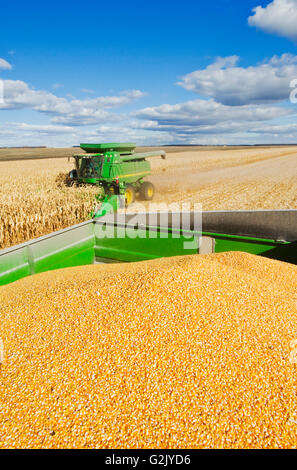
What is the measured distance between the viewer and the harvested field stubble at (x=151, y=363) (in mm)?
1558

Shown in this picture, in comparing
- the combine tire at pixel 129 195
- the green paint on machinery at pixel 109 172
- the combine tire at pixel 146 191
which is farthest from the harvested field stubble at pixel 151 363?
the combine tire at pixel 146 191

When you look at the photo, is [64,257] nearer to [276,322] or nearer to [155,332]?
[155,332]

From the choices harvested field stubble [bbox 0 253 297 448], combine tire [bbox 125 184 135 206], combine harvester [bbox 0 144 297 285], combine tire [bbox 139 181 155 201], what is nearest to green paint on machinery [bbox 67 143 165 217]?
combine tire [bbox 125 184 135 206]

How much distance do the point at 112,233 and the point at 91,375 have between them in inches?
99.3

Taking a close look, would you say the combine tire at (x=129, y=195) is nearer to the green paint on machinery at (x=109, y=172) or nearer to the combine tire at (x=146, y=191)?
the green paint on machinery at (x=109, y=172)

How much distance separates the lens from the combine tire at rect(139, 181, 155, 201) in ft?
35.7

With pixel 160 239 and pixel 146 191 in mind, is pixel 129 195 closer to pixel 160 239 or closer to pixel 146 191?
pixel 146 191

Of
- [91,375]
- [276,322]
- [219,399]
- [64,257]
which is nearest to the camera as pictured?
[219,399]

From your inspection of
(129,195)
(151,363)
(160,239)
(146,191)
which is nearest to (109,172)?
(129,195)

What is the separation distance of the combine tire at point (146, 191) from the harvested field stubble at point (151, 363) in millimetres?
8277

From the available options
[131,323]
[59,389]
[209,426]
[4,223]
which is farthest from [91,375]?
[4,223]

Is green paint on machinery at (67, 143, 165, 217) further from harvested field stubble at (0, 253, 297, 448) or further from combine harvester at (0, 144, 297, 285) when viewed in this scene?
harvested field stubble at (0, 253, 297, 448)

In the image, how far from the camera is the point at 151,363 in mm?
1893

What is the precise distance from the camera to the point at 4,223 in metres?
6.38
